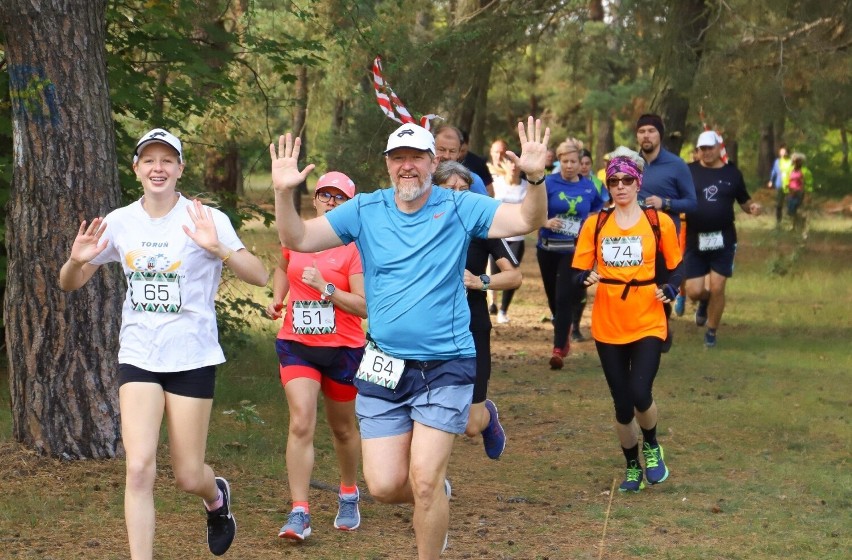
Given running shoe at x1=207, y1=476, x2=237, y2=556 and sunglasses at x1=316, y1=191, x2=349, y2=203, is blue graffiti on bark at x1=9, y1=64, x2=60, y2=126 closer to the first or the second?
sunglasses at x1=316, y1=191, x2=349, y2=203

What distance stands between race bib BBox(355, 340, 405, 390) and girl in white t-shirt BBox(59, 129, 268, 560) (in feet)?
1.97

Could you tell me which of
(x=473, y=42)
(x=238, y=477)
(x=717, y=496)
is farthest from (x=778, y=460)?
(x=473, y=42)

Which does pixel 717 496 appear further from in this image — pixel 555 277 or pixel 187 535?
pixel 555 277

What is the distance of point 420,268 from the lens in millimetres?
5559

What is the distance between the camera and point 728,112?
19562mm

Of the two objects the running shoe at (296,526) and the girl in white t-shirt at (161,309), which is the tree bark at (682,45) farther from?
the girl in white t-shirt at (161,309)

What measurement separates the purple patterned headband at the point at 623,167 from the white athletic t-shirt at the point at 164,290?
119 inches

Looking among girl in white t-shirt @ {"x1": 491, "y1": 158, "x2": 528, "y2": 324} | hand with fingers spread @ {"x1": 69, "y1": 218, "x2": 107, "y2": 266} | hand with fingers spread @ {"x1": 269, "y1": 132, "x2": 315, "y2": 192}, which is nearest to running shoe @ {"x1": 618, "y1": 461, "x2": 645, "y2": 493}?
hand with fingers spread @ {"x1": 269, "y1": 132, "x2": 315, "y2": 192}

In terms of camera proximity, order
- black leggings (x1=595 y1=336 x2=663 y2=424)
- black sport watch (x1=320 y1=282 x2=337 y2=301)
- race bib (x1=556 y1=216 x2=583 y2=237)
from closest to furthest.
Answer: black sport watch (x1=320 y1=282 x2=337 y2=301), black leggings (x1=595 y1=336 x2=663 y2=424), race bib (x1=556 y1=216 x2=583 y2=237)

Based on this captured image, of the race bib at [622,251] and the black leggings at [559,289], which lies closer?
the race bib at [622,251]

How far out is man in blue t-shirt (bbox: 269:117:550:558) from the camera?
5527 mm

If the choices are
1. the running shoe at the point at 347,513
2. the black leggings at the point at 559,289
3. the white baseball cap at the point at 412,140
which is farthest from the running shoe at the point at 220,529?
the black leggings at the point at 559,289

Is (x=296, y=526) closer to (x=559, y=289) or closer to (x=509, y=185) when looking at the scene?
(x=559, y=289)

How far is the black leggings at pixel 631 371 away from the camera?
25.7 feet
